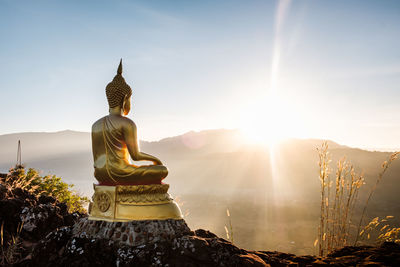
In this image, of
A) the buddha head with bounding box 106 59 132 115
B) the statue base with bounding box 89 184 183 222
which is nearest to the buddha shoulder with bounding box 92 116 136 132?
the buddha head with bounding box 106 59 132 115

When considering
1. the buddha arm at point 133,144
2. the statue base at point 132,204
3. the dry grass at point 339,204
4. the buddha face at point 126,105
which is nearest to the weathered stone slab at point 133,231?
the statue base at point 132,204

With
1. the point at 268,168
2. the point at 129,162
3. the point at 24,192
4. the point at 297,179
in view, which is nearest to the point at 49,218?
the point at 24,192

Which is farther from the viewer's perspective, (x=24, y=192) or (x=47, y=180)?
(x=47, y=180)

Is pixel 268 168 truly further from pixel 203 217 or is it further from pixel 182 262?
pixel 182 262

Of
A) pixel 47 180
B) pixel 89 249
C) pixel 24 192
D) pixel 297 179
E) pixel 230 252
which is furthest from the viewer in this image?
pixel 297 179

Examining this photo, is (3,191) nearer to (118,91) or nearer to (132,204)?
(118,91)

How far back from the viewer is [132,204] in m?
4.27

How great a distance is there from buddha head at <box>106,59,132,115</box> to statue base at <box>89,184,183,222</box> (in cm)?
142

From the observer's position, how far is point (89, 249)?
3.82 meters

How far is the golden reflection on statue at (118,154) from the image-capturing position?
14.7 ft

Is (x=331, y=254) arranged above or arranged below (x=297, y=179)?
above

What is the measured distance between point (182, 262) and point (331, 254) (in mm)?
1985

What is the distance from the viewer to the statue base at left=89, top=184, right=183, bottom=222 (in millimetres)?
4199

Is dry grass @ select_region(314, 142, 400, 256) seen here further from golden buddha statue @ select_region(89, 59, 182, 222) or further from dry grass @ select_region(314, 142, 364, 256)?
golden buddha statue @ select_region(89, 59, 182, 222)
